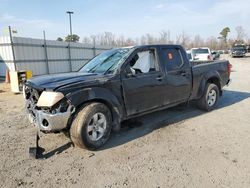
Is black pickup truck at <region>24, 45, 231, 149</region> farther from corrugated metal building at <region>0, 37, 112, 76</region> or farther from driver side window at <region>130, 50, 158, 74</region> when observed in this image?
corrugated metal building at <region>0, 37, 112, 76</region>

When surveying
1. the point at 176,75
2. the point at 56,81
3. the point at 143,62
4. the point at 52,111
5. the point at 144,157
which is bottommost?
the point at 144,157

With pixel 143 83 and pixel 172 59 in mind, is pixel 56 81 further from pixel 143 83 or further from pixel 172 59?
pixel 172 59

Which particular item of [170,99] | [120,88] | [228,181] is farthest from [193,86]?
[228,181]

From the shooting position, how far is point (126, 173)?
3.39 meters

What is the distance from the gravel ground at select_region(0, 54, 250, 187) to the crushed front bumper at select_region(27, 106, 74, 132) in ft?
1.72

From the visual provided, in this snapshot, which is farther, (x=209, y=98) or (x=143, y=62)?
(x=209, y=98)

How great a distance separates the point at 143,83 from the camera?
4.81 m

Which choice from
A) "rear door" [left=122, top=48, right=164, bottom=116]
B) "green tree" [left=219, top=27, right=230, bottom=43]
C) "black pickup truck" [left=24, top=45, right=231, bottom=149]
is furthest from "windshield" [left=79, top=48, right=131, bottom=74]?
"green tree" [left=219, top=27, right=230, bottom=43]

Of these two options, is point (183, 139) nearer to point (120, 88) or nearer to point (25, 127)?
point (120, 88)

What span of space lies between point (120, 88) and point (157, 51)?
1450 mm

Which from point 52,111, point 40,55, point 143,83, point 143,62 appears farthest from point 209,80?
point 40,55

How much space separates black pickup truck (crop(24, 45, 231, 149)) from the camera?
383 centimetres

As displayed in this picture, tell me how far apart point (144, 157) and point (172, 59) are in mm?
2683

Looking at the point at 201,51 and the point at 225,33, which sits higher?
the point at 225,33
